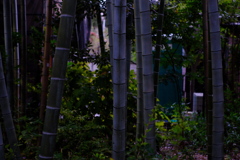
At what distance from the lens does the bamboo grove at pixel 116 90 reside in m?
2.35

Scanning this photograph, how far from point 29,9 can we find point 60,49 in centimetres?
446

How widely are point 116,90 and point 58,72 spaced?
434 millimetres

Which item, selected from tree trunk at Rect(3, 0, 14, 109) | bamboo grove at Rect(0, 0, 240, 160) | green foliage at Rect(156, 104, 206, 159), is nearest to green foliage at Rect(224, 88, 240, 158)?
bamboo grove at Rect(0, 0, 240, 160)

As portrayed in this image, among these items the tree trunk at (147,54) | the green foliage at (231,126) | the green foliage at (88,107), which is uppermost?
the tree trunk at (147,54)

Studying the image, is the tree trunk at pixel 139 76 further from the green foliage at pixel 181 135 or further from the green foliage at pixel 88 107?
the green foliage at pixel 88 107

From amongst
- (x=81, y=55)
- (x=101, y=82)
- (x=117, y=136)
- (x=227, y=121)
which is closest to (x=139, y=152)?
(x=117, y=136)

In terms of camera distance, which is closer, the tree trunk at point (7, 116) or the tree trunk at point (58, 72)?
the tree trunk at point (58, 72)

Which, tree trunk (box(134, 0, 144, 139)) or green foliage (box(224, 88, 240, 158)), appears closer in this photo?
tree trunk (box(134, 0, 144, 139))

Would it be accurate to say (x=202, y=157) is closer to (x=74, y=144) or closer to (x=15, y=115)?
(x=74, y=144)

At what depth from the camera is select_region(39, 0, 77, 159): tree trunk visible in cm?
217

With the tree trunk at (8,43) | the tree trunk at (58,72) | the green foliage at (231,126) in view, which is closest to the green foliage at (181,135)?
the green foliage at (231,126)

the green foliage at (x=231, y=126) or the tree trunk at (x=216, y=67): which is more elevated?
the tree trunk at (x=216, y=67)

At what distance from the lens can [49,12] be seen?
3725 millimetres

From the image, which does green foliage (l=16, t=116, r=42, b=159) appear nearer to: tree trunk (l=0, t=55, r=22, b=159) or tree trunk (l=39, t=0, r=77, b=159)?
tree trunk (l=0, t=55, r=22, b=159)
